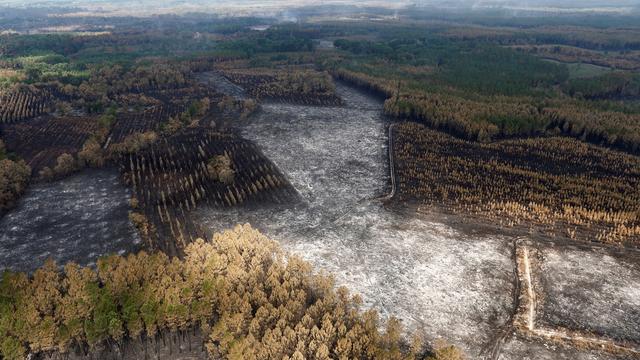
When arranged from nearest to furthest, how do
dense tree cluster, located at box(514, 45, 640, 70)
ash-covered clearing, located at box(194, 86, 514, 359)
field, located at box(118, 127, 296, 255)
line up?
ash-covered clearing, located at box(194, 86, 514, 359) → field, located at box(118, 127, 296, 255) → dense tree cluster, located at box(514, 45, 640, 70)

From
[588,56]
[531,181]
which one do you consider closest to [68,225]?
[531,181]

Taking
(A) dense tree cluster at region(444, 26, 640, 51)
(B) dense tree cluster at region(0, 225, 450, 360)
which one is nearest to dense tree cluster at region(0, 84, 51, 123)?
(B) dense tree cluster at region(0, 225, 450, 360)

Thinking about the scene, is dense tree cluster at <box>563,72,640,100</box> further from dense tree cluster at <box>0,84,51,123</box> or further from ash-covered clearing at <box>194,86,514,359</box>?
dense tree cluster at <box>0,84,51,123</box>

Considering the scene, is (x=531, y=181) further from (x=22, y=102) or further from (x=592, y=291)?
(x=22, y=102)

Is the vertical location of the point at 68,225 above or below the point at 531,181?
below

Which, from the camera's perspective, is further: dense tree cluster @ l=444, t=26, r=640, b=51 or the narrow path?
dense tree cluster @ l=444, t=26, r=640, b=51

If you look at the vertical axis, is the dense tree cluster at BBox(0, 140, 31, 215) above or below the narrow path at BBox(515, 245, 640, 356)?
above
